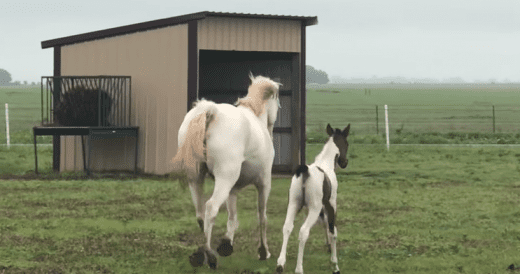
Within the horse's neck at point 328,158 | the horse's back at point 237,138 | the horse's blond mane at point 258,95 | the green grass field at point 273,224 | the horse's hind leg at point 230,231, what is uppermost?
the horse's blond mane at point 258,95

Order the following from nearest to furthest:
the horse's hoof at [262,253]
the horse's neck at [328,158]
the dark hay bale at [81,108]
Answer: the horse's neck at [328,158], the horse's hoof at [262,253], the dark hay bale at [81,108]

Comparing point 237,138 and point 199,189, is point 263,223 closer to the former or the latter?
point 199,189

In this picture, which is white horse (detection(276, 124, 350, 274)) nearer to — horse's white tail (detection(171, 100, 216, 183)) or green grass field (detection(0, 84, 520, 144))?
horse's white tail (detection(171, 100, 216, 183))

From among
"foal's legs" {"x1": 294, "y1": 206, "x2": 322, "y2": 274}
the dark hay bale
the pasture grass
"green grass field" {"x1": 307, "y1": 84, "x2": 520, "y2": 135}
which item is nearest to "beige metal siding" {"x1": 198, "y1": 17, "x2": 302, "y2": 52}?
the pasture grass

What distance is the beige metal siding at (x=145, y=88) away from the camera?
1806 cm

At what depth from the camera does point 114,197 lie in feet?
47.6

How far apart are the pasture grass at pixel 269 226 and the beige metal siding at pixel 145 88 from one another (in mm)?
1373

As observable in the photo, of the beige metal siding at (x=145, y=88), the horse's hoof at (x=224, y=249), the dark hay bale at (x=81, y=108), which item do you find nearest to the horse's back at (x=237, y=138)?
the horse's hoof at (x=224, y=249)

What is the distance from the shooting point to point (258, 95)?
977 centimetres

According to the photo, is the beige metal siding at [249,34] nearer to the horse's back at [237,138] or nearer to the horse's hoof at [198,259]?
the horse's back at [237,138]

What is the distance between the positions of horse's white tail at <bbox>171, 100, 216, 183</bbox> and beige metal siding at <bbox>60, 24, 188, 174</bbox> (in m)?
9.22

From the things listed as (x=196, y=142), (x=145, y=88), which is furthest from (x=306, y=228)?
(x=145, y=88)

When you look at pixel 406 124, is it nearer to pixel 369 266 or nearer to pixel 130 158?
pixel 130 158

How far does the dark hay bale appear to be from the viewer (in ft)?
63.0
